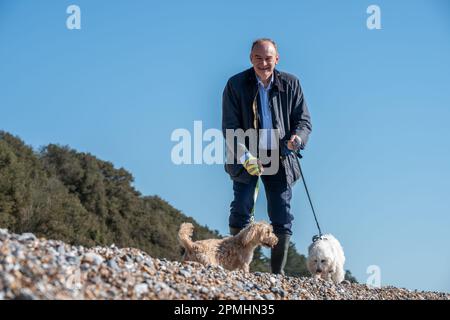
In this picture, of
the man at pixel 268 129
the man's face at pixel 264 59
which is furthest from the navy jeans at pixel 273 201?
the man's face at pixel 264 59

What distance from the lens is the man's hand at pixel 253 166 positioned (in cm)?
984

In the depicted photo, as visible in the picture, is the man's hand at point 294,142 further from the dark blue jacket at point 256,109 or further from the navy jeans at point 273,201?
the navy jeans at point 273,201

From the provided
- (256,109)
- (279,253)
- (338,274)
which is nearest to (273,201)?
(279,253)

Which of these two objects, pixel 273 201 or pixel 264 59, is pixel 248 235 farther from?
pixel 264 59

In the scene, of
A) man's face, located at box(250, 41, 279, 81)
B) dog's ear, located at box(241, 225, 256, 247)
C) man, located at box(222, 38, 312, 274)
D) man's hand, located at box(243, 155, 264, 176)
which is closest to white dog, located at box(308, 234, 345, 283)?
man, located at box(222, 38, 312, 274)

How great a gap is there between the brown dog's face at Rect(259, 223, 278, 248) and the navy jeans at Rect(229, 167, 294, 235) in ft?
0.31

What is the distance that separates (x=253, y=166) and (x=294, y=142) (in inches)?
24.4

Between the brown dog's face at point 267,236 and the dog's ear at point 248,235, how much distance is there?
0.10 meters

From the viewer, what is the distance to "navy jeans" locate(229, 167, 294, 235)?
10.1 metres

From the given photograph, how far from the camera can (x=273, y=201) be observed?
10.1 m

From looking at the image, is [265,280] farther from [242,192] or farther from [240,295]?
[242,192]

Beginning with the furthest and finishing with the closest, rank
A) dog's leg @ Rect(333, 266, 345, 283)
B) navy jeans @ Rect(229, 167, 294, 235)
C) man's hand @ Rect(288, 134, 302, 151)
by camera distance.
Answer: dog's leg @ Rect(333, 266, 345, 283) < navy jeans @ Rect(229, 167, 294, 235) < man's hand @ Rect(288, 134, 302, 151)

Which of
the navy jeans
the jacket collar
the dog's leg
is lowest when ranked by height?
the dog's leg

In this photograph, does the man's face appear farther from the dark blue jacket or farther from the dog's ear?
the dog's ear
